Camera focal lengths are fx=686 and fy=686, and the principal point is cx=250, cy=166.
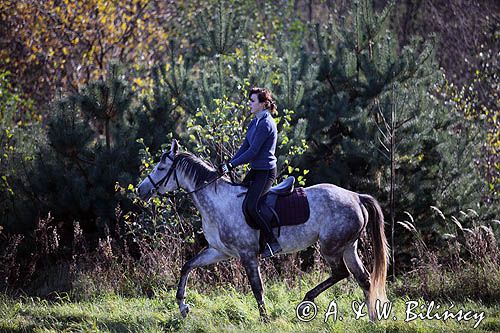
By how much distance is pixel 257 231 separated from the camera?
7934mm

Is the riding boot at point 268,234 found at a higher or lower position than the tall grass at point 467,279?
higher

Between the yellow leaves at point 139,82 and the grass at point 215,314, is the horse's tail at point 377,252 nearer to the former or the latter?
the grass at point 215,314

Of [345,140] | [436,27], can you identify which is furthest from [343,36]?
[436,27]

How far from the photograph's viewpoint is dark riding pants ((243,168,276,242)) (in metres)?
7.71

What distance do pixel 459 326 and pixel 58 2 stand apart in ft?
47.4

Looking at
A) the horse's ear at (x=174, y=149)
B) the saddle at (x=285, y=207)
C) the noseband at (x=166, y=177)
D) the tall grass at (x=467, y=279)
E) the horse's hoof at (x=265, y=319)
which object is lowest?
the tall grass at (x=467, y=279)

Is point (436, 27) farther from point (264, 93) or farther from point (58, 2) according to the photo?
point (264, 93)

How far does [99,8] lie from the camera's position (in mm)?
17953

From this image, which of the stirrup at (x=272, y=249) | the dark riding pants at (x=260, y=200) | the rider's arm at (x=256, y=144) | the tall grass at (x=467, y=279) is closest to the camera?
the rider's arm at (x=256, y=144)

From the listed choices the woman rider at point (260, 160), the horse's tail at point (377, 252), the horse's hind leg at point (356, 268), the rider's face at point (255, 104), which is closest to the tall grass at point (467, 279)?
the horse's tail at point (377, 252)

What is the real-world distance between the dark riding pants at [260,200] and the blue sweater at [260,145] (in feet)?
0.33

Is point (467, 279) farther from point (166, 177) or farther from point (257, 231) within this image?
point (166, 177)

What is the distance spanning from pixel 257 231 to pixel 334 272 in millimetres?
1007

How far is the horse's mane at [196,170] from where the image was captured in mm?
7965
